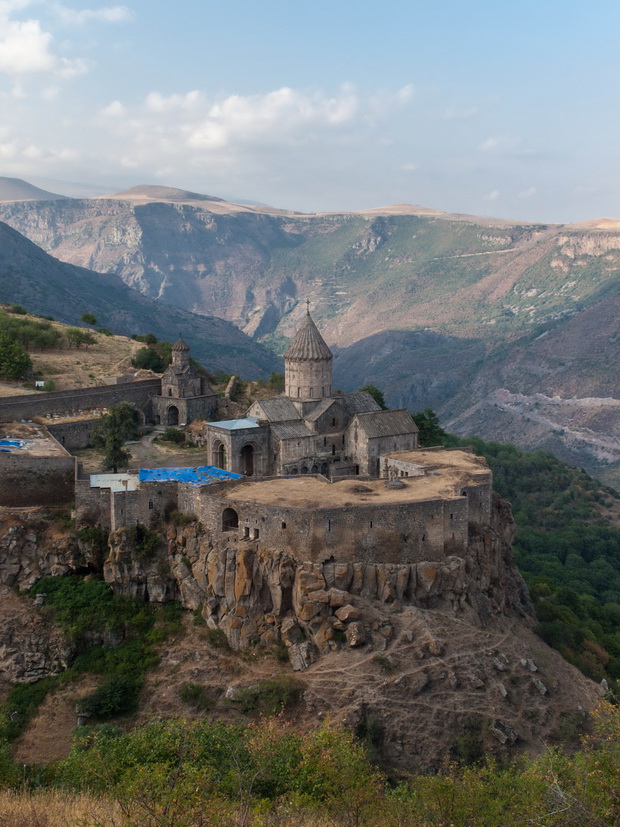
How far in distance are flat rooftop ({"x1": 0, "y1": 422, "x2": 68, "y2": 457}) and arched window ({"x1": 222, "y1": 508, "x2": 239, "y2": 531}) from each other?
1043 centimetres

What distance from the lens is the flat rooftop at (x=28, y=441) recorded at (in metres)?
42.3

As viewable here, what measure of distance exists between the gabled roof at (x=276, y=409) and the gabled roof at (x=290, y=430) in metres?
0.39

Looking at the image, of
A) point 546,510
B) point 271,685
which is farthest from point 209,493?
point 546,510

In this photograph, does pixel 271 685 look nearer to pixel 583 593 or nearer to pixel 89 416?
pixel 89 416

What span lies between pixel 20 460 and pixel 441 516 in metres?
21.2

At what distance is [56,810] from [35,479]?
23324 mm

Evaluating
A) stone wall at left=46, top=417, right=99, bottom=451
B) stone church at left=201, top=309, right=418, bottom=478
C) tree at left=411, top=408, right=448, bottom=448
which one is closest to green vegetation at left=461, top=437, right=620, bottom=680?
tree at left=411, top=408, right=448, bottom=448

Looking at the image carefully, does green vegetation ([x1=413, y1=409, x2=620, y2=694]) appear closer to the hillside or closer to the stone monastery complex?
the stone monastery complex

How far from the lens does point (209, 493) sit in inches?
1506

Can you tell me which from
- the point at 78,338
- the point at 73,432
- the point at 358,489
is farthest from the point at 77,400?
the point at 358,489

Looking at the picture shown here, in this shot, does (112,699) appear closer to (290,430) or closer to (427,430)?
(290,430)

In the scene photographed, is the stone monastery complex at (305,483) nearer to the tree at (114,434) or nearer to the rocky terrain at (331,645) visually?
the rocky terrain at (331,645)

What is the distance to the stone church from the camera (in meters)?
45.4

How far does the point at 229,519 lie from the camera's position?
37656mm
